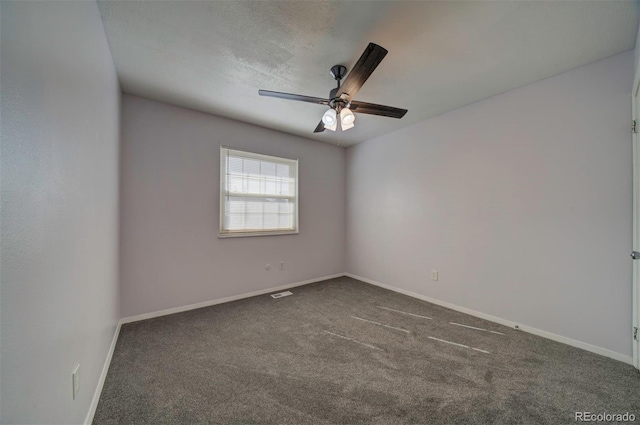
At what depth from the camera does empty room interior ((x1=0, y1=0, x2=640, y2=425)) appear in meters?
1.06

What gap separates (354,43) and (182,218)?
2.71 m

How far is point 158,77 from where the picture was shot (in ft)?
7.92

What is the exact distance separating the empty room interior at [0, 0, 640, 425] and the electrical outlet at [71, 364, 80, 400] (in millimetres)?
10

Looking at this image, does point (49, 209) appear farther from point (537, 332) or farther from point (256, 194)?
point (537, 332)

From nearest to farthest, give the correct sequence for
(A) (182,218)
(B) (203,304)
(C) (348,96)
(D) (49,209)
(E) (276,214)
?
(D) (49,209), (C) (348,96), (A) (182,218), (B) (203,304), (E) (276,214)

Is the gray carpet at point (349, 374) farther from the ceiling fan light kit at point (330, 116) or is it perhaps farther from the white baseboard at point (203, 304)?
the ceiling fan light kit at point (330, 116)

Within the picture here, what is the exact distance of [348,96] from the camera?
2027 millimetres

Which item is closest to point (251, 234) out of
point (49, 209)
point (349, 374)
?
point (349, 374)

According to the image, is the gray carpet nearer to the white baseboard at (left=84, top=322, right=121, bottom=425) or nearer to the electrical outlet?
the white baseboard at (left=84, top=322, right=121, bottom=425)

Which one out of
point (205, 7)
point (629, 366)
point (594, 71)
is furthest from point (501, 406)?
point (205, 7)

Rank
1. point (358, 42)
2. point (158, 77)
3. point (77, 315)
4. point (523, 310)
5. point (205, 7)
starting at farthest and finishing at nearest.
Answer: point (523, 310), point (158, 77), point (358, 42), point (205, 7), point (77, 315)

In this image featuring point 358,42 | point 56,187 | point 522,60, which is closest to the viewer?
point 56,187

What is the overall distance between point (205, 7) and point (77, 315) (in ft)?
6.50

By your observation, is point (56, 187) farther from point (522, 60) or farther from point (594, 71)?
point (594, 71)
